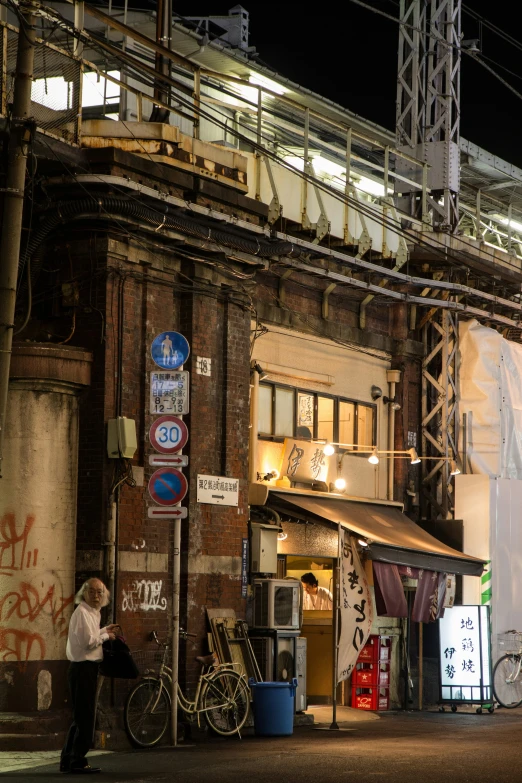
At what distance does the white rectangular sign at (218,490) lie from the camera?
17.7m

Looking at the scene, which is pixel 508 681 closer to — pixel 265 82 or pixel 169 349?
pixel 169 349

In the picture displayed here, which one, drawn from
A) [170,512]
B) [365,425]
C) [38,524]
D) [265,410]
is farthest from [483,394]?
[38,524]

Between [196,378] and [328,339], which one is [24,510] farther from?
[328,339]

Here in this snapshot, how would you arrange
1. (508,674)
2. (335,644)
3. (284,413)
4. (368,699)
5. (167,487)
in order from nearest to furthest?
(167,487), (335,644), (284,413), (368,699), (508,674)

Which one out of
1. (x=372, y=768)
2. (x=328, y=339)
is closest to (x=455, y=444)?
(x=328, y=339)

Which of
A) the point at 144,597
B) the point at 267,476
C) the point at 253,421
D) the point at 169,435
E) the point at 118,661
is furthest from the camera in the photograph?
the point at 267,476

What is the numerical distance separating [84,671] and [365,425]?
38.3 ft

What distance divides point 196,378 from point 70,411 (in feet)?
7.39

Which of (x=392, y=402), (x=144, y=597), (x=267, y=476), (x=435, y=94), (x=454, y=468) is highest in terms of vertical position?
(x=435, y=94)

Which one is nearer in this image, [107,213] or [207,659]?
[107,213]

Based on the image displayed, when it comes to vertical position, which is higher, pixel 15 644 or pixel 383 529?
pixel 383 529

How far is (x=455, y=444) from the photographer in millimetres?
24297

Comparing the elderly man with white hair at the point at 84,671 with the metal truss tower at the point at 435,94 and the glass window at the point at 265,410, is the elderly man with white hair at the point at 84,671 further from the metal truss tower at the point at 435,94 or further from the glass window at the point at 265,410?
A: the metal truss tower at the point at 435,94

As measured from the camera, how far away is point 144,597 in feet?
54.6
